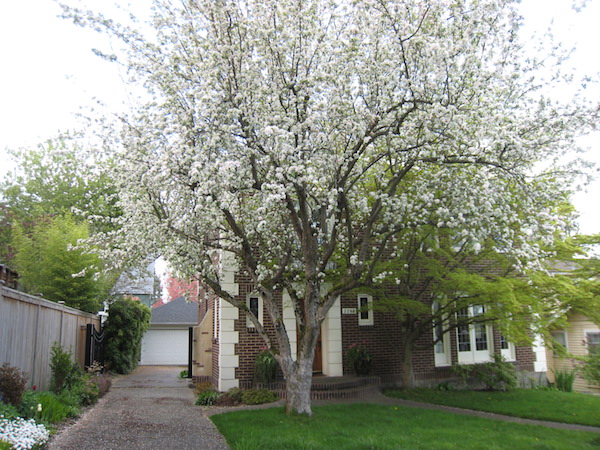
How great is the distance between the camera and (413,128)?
8.34 meters

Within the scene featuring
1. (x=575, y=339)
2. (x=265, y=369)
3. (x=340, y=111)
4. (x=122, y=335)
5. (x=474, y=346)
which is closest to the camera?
(x=340, y=111)

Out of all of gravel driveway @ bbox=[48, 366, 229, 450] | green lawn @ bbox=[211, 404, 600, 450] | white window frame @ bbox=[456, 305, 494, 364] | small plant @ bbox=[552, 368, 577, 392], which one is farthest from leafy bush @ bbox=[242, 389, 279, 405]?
small plant @ bbox=[552, 368, 577, 392]

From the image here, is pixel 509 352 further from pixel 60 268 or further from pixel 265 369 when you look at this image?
pixel 60 268

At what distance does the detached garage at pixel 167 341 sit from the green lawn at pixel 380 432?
18.8 m

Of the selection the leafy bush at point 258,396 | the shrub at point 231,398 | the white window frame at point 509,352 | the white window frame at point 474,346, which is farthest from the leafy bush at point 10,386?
the white window frame at point 509,352

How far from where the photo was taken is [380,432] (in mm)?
8164

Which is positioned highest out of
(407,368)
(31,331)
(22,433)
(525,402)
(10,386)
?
(31,331)

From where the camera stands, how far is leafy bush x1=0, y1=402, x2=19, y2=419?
261 inches

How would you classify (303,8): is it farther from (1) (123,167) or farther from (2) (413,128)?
(1) (123,167)

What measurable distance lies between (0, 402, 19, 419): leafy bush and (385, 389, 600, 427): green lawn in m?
8.82

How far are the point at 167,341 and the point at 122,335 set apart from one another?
817cm

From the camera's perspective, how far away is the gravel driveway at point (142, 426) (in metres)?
7.39

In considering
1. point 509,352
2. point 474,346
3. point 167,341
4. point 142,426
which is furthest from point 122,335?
point 509,352

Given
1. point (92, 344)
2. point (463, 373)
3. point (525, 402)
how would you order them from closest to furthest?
point (525, 402), point (463, 373), point (92, 344)
